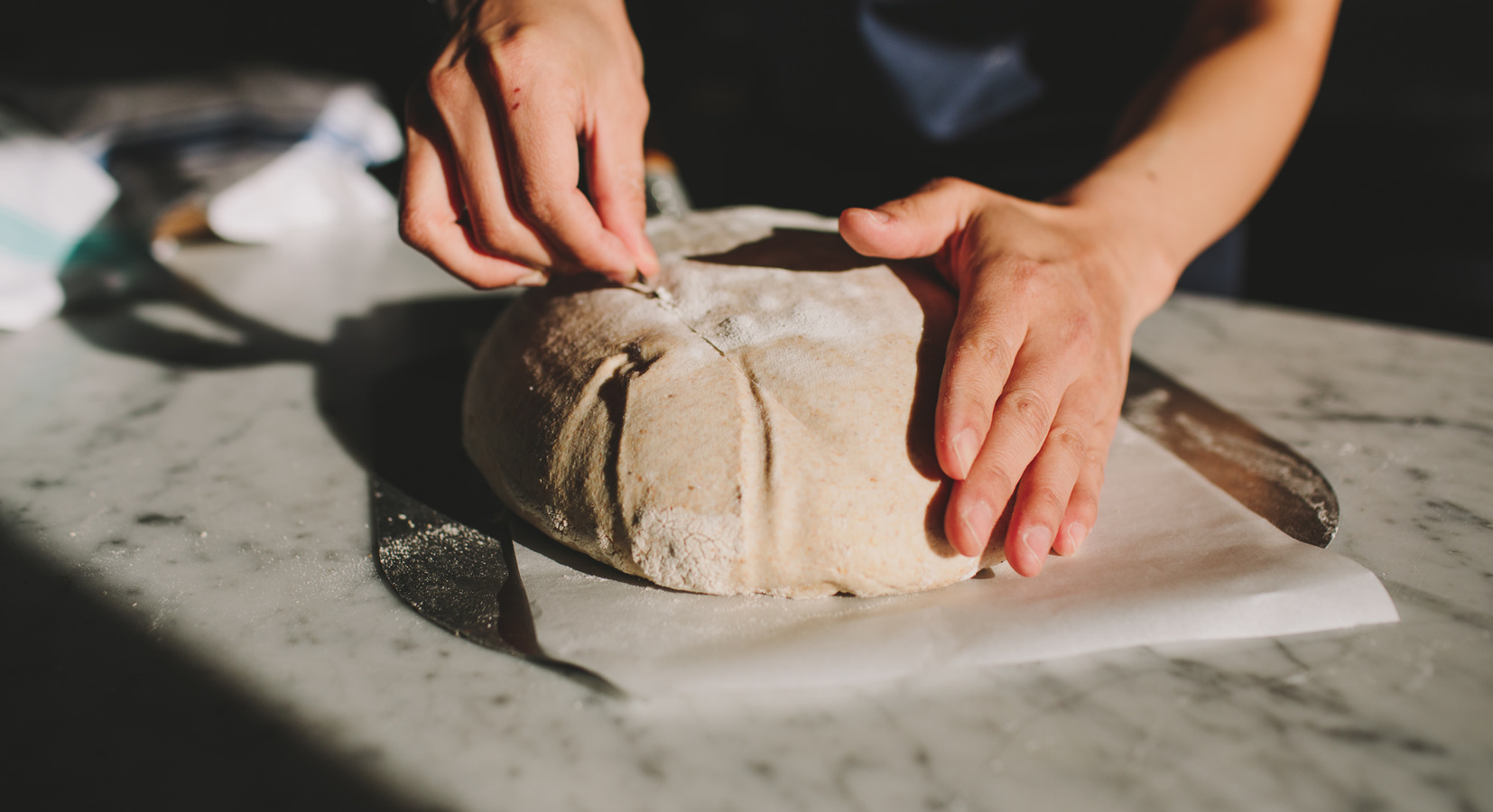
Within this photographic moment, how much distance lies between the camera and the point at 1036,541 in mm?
743

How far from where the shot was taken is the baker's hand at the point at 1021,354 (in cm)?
75

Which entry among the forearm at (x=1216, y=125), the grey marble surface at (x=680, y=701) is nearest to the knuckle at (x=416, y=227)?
the grey marble surface at (x=680, y=701)

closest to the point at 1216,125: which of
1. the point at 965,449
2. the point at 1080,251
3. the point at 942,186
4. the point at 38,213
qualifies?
the point at 1080,251

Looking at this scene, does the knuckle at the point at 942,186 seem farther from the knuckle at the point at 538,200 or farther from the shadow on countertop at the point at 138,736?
the shadow on countertop at the point at 138,736

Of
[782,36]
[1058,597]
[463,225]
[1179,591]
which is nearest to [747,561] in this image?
[1058,597]

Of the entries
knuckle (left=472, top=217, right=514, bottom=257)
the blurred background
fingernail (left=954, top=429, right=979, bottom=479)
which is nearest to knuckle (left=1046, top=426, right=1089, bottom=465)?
fingernail (left=954, top=429, right=979, bottom=479)

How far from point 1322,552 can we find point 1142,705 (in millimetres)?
286

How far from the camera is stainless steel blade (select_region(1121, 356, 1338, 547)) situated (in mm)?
939

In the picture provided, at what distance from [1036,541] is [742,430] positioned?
303 mm

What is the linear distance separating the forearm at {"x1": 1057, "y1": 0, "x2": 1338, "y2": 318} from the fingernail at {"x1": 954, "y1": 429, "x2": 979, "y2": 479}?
0.55m

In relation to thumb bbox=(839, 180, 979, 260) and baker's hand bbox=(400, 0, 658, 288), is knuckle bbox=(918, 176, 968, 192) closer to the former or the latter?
thumb bbox=(839, 180, 979, 260)

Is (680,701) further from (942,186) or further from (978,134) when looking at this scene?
(978,134)

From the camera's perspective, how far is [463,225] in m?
0.95

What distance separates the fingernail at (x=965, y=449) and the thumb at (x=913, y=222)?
25cm
